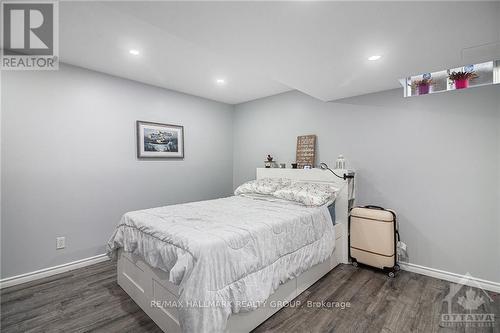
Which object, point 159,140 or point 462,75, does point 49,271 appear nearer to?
point 159,140

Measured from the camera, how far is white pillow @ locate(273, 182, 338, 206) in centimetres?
273

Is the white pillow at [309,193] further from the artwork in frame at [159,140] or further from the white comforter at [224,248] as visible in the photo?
→ the artwork in frame at [159,140]

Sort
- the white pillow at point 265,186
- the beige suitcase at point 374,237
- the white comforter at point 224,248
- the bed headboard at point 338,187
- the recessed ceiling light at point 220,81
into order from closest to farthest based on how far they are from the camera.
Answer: the white comforter at point 224,248 → the beige suitcase at point 374,237 → the bed headboard at point 338,187 → the white pillow at point 265,186 → the recessed ceiling light at point 220,81

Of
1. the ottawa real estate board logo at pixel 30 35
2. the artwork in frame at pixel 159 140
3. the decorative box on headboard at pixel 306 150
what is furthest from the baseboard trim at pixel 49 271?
the decorative box on headboard at pixel 306 150

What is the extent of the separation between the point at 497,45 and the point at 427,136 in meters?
1.06

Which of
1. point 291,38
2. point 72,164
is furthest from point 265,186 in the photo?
point 72,164

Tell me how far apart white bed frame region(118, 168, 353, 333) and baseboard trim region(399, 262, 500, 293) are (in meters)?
0.77

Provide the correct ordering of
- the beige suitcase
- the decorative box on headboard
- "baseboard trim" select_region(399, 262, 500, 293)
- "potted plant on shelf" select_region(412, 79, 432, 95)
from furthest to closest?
1. the decorative box on headboard
2. "potted plant on shelf" select_region(412, 79, 432, 95)
3. the beige suitcase
4. "baseboard trim" select_region(399, 262, 500, 293)

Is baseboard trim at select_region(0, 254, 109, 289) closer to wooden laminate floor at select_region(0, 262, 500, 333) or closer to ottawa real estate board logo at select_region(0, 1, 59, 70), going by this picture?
wooden laminate floor at select_region(0, 262, 500, 333)

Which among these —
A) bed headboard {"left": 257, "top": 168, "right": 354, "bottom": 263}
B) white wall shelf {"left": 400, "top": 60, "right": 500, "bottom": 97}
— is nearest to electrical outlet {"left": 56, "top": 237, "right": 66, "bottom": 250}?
bed headboard {"left": 257, "top": 168, "right": 354, "bottom": 263}

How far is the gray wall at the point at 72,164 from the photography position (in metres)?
2.53

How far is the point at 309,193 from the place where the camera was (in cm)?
281

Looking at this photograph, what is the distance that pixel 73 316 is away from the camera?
2.01m

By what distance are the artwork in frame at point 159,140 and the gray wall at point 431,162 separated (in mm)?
2328
